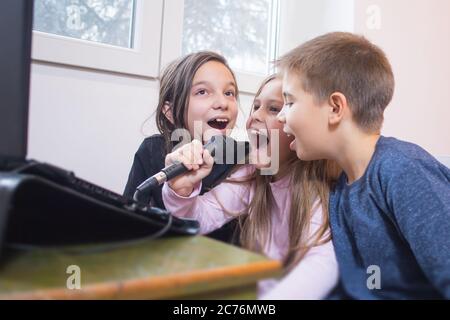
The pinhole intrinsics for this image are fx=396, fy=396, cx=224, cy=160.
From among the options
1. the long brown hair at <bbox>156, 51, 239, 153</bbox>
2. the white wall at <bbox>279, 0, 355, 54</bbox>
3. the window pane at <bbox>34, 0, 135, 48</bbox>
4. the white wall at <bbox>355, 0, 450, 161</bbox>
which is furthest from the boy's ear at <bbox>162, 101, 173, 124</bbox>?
the white wall at <bbox>355, 0, 450, 161</bbox>

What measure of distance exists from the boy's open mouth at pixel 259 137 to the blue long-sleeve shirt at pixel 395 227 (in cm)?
15

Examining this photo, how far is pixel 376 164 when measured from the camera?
551mm

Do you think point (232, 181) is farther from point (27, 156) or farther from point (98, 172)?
point (27, 156)

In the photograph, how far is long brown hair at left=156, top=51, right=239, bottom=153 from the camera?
79cm

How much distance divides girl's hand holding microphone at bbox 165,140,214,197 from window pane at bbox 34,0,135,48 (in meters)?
0.22

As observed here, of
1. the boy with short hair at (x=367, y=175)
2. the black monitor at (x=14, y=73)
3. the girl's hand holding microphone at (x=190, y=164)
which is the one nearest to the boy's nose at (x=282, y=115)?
the boy with short hair at (x=367, y=175)

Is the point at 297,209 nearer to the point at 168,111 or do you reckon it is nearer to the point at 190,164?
the point at 190,164

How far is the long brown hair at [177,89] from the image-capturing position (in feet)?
2.58

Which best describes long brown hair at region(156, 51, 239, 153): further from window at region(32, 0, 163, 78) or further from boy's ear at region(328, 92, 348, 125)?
boy's ear at region(328, 92, 348, 125)

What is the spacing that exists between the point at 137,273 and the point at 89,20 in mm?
465

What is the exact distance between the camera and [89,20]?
24.5 inches

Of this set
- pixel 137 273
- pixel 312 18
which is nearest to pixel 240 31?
pixel 312 18

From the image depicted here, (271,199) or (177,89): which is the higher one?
(177,89)

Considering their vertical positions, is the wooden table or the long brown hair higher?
the long brown hair
